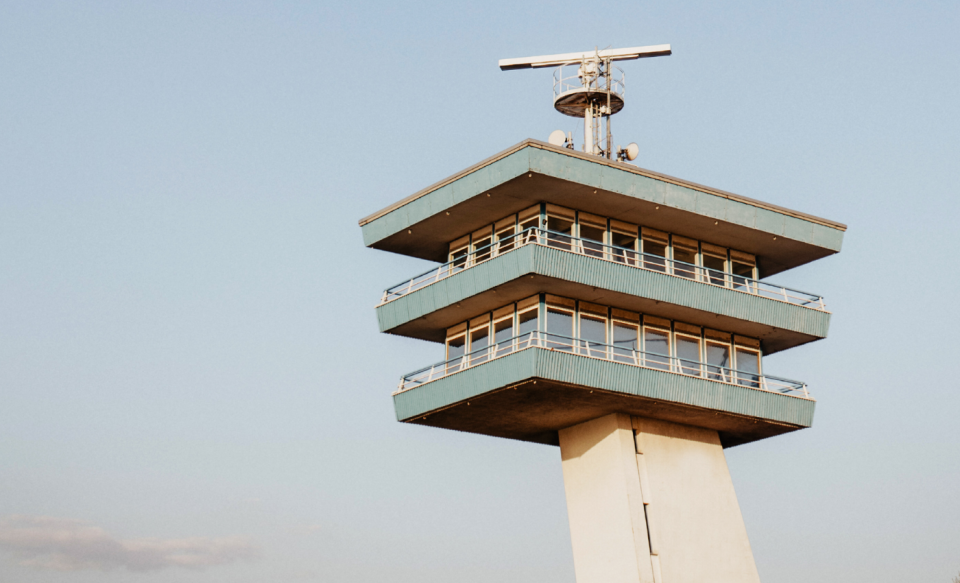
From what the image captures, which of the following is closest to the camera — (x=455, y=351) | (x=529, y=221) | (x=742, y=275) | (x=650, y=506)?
(x=650, y=506)

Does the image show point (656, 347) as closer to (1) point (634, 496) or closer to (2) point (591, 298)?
(2) point (591, 298)

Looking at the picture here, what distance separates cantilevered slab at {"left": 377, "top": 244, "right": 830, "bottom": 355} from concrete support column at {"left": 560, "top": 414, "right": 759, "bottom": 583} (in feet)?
14.2

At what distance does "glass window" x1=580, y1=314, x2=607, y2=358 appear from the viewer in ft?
162

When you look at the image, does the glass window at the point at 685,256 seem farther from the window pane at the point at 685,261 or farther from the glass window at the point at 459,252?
the glass window at the point at 459,252

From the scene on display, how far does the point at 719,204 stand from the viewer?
169 feet

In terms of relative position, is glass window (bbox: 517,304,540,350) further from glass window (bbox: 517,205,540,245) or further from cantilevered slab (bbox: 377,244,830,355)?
glass window (bbox: 517,205,540,245)

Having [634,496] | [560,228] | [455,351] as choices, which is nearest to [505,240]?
[560,228]

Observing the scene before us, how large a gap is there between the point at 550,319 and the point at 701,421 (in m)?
7.36

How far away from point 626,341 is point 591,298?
2.11 meters

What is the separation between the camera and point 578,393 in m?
48.6

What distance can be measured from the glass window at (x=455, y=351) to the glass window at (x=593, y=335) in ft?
15.6

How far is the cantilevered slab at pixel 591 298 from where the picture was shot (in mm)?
48344

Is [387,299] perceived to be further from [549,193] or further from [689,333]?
[689,333]

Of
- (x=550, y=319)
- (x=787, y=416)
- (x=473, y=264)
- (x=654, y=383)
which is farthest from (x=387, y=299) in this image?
(x=787, y=416)
